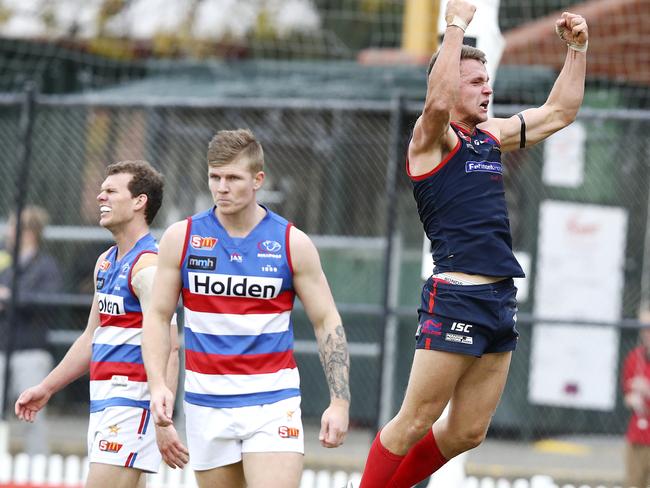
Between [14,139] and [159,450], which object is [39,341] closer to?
[14,139]

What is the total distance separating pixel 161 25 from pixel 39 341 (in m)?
7.23

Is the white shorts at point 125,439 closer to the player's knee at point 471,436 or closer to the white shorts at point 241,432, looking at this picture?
the white shorts at point 241,432

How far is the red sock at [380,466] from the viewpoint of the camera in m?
6.12

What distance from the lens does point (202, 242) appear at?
224 inches

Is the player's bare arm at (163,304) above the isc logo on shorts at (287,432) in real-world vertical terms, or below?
above

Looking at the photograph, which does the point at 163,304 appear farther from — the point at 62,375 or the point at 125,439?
the point at 62,375

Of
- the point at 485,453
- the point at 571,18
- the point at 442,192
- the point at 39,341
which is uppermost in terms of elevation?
the point at 571,18

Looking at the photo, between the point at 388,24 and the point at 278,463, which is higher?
the point at 388,24

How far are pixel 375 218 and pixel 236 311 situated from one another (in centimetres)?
712

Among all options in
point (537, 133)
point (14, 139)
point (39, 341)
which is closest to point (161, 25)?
point (14, 139)

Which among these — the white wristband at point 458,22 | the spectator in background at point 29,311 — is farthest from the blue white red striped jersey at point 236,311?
the spectator in background at point 29,311

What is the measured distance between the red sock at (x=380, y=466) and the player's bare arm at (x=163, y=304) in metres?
1.11

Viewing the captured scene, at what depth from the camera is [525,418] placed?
12.6 metres

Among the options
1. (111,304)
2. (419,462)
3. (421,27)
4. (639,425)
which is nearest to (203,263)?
(111,304)
